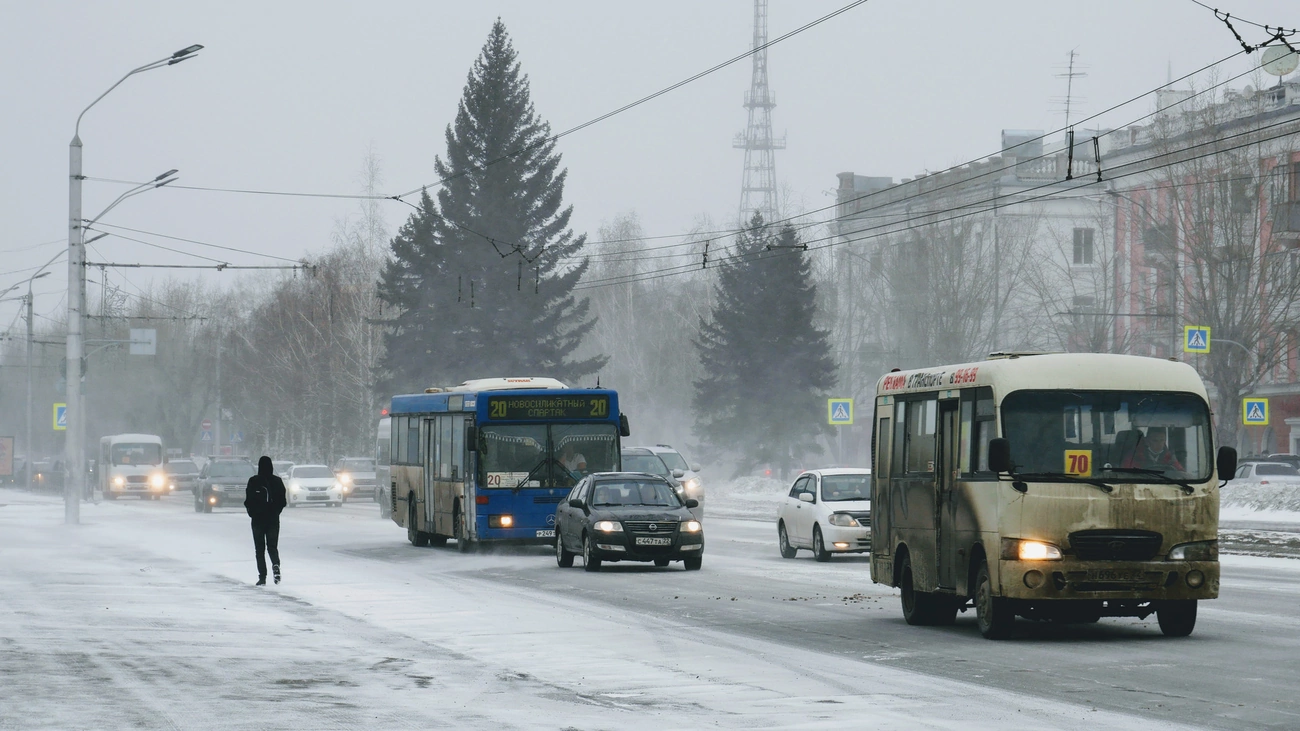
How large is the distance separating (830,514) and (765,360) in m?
50.5

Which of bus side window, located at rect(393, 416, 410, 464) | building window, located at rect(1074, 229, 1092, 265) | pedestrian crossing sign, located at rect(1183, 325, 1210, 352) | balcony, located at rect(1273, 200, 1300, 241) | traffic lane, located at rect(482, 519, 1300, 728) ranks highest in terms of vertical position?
building window, located at rect(1074, 229, 1092, 265)

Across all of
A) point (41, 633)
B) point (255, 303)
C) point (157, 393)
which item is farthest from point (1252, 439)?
point (255, 303)

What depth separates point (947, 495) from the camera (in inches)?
642

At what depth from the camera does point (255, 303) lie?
14638 cm

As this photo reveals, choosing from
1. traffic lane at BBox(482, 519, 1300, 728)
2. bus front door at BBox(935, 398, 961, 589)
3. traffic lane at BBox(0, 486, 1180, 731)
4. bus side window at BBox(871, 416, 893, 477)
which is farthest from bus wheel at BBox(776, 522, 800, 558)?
bus front door at BBox(935, 398, 961, 589)

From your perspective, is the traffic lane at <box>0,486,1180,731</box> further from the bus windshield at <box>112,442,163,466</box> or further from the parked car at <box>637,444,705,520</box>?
the bus windshield at <box>112,442,163,466</box>

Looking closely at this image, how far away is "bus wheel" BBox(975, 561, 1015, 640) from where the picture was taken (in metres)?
15.4

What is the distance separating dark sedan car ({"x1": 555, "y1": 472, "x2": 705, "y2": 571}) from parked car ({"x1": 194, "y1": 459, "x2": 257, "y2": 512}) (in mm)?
31267

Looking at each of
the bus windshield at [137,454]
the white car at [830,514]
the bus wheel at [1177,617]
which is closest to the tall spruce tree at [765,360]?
the bus windshield at [137,454]

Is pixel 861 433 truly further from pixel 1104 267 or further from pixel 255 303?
pixel 255 303

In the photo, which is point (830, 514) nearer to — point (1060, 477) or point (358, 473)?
point (1060, 477)

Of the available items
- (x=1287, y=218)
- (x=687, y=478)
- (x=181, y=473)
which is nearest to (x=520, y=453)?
(x=687, y=478)

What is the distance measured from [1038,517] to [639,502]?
455 inches

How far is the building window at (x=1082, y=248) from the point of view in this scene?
88.6m
